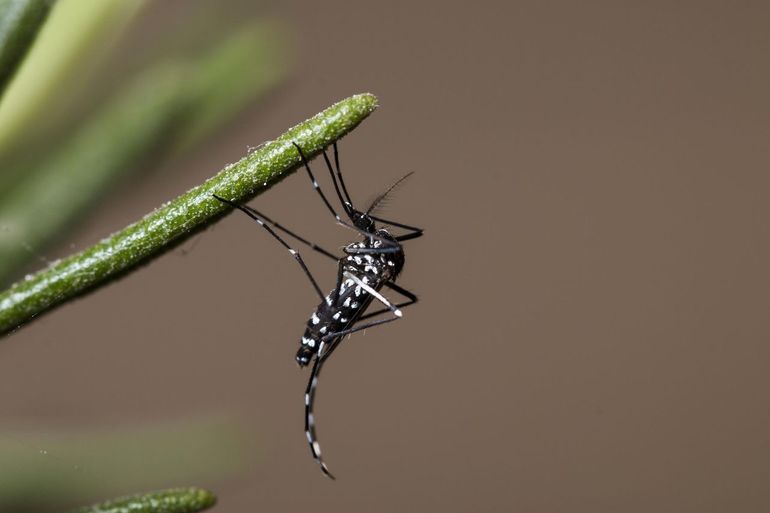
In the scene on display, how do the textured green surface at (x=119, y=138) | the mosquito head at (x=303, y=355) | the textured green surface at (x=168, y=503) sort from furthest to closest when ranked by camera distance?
the mosquito head at (x=303, y=355), the textured green surface at (x=119, y=138), the textured green surface at (x=168, y=503)

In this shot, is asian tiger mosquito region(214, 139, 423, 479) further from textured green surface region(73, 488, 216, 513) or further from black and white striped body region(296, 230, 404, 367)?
textured green surface region(73, 488, 216, 513)

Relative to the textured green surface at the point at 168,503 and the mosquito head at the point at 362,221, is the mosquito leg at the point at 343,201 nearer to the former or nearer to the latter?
the mosquito head at the point at 362,221

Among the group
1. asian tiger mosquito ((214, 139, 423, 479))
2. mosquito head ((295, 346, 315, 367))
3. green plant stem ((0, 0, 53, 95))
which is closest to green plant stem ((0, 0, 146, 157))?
green plant stem ((0, 0, 53, 95))

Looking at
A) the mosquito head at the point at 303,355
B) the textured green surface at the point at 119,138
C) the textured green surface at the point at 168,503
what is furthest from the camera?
the mosquito head at the point at 303,355

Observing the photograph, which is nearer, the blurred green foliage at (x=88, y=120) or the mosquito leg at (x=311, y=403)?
the blurred green foliage at (x=88, y=120)

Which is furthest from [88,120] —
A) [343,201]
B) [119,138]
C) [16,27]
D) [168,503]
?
[343,201]

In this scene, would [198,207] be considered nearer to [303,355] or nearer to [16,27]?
[16,27]

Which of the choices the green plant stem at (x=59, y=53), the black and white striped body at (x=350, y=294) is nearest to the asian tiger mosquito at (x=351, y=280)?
the black and white striped body at (x=350, y=294)
